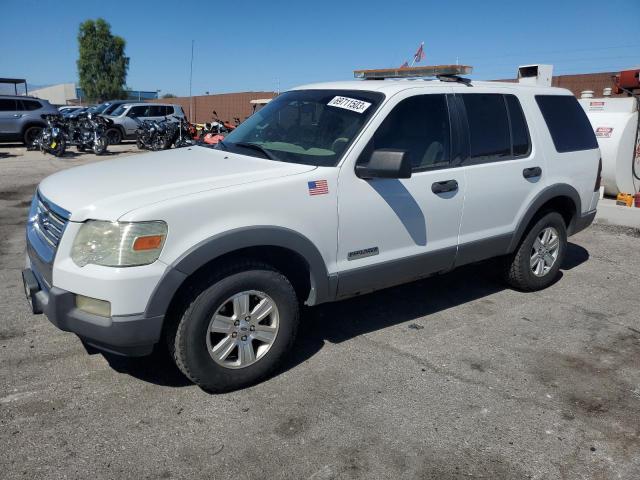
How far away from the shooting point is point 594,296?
5336 mm

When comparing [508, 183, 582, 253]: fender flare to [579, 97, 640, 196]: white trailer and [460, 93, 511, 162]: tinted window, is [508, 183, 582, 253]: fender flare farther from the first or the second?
[579, 97, 640, 196]: white trailer

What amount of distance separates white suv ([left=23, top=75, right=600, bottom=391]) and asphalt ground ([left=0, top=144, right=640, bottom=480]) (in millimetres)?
359

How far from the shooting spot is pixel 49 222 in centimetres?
328

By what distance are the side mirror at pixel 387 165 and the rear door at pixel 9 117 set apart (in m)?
17.9

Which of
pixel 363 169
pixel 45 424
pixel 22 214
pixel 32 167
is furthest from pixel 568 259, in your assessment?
pixel 32 167

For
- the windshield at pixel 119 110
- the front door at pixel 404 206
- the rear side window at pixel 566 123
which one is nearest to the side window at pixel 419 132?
the front door at pixel 404 206

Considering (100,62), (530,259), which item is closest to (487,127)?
(530,259)

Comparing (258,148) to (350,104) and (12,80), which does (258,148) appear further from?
(12,80)

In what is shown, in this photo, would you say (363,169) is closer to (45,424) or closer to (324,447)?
(324,447)

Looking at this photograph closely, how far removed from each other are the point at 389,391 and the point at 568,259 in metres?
4.08

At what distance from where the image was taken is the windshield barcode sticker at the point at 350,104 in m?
3.88

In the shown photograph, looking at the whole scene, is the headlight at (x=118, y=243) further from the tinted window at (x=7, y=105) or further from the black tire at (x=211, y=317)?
the tinted window at (x=7, y=105)

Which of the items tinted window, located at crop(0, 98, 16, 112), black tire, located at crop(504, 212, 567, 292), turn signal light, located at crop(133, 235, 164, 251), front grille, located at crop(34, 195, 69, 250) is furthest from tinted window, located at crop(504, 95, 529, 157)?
tinted window, located at crop(0, 98, 16, 112)

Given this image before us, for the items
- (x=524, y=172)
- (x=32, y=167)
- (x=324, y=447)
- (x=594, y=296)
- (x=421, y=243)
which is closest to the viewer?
(x=324, y=447)
